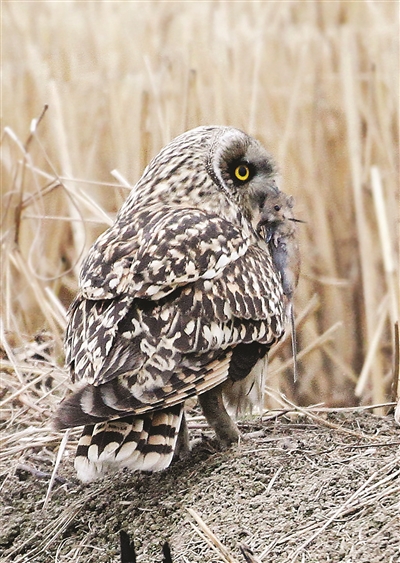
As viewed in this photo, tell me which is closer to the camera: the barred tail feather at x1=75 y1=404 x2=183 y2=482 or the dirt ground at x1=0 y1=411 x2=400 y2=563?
the dirt ground at x1=0 y1=411 x2=400 y2=563

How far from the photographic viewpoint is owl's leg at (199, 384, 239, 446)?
2.65 metres

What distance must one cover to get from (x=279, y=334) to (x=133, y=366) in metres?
0.57

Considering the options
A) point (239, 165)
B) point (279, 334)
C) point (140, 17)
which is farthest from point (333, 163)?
point (279, 334)

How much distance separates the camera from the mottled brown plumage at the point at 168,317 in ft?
7.39

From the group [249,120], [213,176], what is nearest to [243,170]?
[213,176]

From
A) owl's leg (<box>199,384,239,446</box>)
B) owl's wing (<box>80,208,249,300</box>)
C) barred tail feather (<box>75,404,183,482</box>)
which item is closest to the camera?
barred tail feather (<box>75,404,183,482</box>)

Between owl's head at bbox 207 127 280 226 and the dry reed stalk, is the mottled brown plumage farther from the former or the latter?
the dry reed stalk

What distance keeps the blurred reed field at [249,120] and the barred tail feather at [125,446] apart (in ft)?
5.97

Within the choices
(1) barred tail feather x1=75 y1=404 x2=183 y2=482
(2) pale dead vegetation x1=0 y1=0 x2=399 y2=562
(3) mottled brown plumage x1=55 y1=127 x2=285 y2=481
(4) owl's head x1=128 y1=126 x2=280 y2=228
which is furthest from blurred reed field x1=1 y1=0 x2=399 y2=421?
(1) barred tail feather x1=75 y1=404 x2=183 y2=482

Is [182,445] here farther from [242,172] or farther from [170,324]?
[242,172]

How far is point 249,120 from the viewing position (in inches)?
179

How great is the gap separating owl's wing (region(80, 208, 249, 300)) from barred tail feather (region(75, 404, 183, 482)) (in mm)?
345

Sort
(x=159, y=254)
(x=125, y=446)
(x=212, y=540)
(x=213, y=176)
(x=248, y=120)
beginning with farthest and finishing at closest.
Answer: (x=248, y=120) → (x=213, y=176) → (x=159, y=254) → (x=125, y=446) → (x=212, y=540)

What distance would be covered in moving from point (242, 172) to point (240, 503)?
1.19 meters
